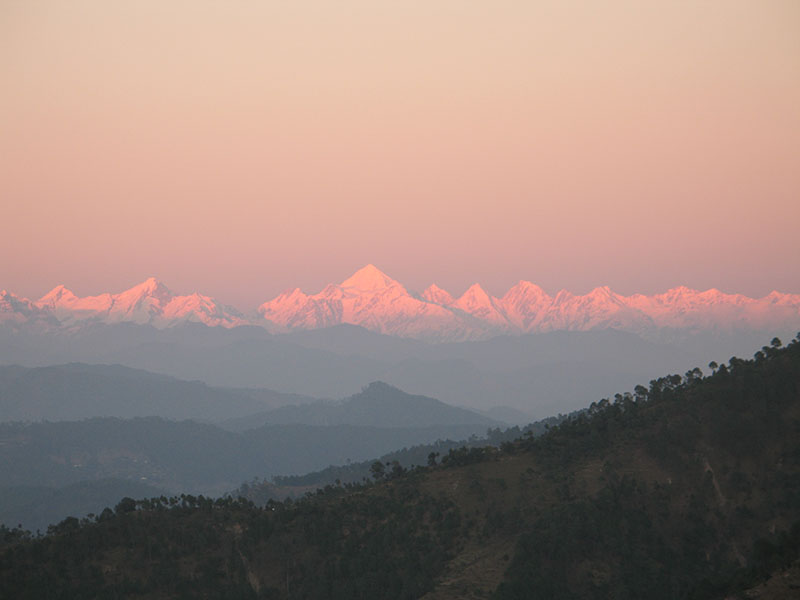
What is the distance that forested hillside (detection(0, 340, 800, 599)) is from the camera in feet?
326

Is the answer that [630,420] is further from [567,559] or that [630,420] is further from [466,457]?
[567,559]

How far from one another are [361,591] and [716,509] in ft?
135

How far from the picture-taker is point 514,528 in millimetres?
107750

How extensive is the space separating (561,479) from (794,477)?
26.6m

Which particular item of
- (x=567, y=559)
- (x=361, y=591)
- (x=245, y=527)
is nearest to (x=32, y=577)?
(x=245, y=527)

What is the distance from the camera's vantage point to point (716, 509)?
105688 millimetres

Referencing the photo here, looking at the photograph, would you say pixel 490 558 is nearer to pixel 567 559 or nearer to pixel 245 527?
pixel 567 559

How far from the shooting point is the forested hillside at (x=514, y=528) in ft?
326

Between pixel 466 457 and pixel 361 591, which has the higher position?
pixel 466 457

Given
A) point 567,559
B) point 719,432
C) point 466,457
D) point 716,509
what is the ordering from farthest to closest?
1. point 466,457
2. point 719,432
3. point 716,509
4. point 567,559

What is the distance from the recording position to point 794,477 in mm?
104562

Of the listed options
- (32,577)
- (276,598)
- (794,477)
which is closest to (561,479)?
(794,477)

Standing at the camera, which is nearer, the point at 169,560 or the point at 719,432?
the point at 169,560

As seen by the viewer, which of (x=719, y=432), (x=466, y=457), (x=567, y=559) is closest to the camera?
(x=567, y=559)
